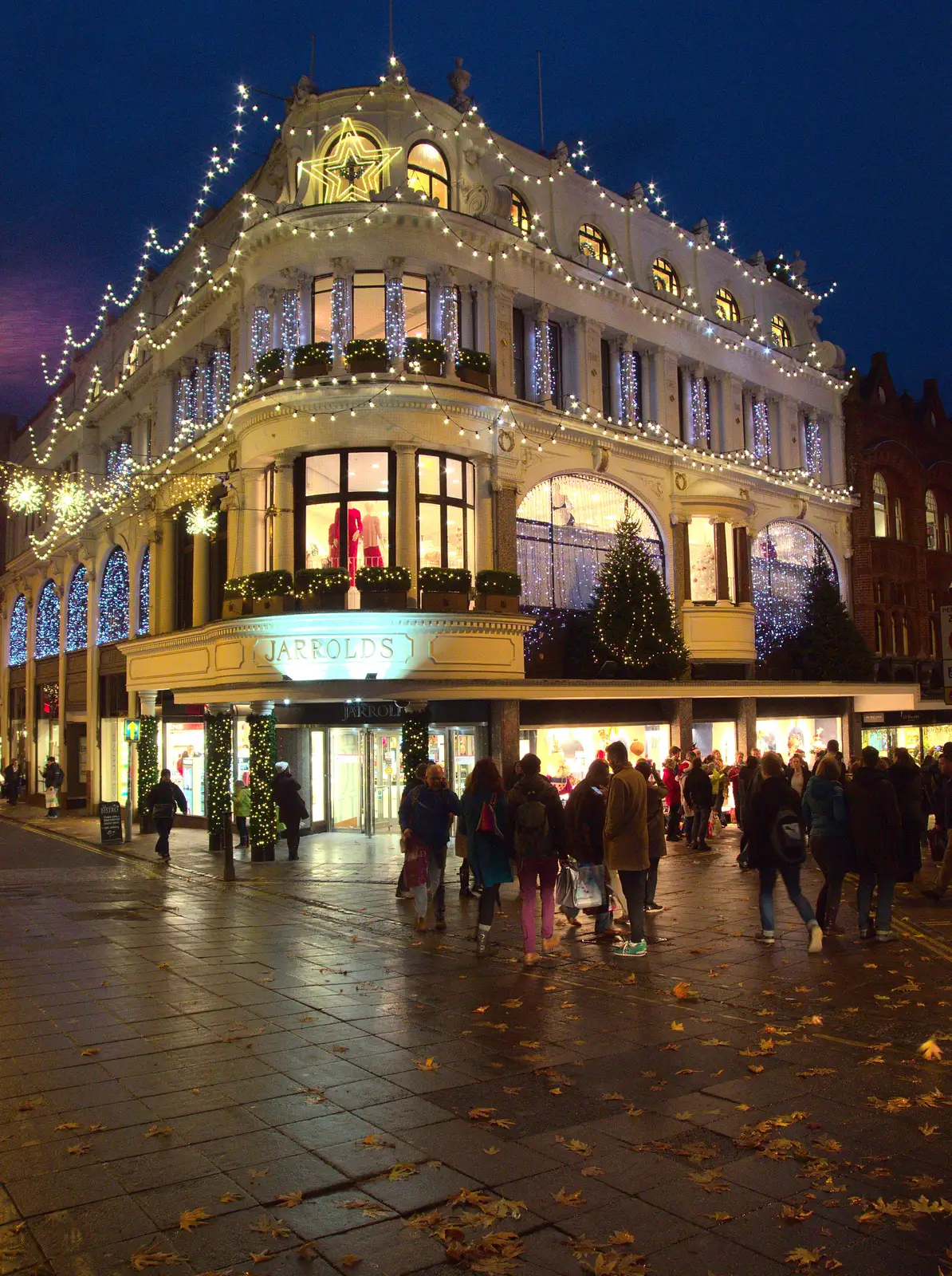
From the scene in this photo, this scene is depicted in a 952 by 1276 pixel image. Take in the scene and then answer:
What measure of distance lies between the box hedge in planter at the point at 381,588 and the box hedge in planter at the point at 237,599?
269 centimetres

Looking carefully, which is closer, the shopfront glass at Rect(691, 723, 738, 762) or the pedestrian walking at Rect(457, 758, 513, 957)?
the pedestrian walking at Rect(457, 758, 513, 957)

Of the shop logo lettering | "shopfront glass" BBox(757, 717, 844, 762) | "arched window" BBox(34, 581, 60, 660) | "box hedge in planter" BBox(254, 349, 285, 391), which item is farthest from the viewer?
"arched window" BBox(34, 581, 60, 660)

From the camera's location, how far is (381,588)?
20.7m

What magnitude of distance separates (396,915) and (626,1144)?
7.97 meters

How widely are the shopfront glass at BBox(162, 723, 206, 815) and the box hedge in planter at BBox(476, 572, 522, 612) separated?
26.8 ft

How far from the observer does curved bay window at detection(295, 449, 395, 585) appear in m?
21.8

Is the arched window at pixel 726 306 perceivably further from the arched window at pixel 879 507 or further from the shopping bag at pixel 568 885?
the shopping bag at pixel 568 885

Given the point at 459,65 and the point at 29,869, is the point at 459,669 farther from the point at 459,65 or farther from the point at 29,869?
the point at 459,65

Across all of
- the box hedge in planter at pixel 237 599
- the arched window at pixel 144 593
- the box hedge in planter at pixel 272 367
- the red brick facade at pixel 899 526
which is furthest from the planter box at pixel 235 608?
the red brick facade at pixel 899 526

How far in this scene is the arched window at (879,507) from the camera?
35.4m

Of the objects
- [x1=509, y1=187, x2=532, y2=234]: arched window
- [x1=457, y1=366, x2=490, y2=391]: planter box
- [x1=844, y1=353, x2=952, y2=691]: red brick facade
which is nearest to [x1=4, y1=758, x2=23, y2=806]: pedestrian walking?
[x1=457, y1=366, x2=490, y2=391]: planter box

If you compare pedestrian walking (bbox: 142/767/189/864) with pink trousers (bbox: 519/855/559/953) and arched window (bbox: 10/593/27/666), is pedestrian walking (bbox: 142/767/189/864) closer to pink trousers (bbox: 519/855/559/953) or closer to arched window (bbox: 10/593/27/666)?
pink trousers (bbox: 519/855/559/953)

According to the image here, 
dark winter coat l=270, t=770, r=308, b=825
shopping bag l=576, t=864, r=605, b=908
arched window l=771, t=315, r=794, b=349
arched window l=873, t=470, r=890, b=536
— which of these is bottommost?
shopping bag l=576, t=864, r=605, b=908

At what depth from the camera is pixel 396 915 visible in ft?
43.8
